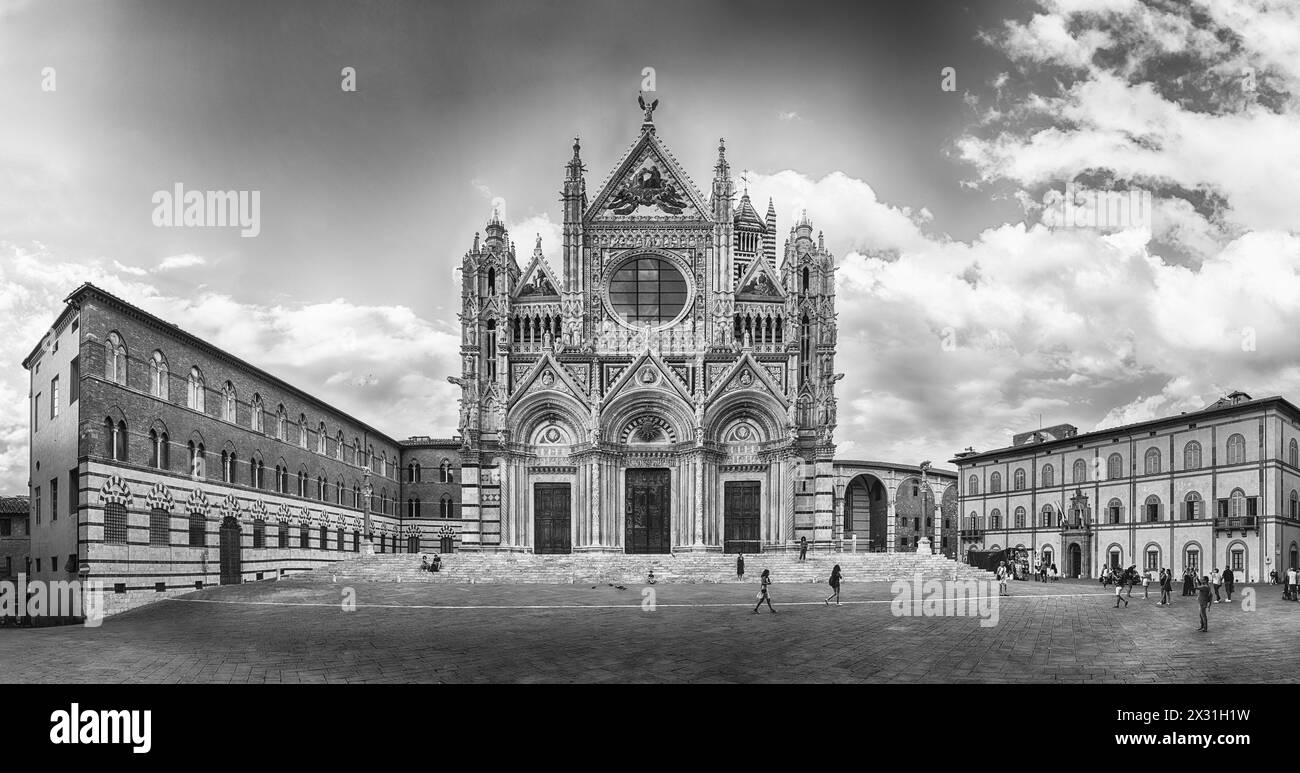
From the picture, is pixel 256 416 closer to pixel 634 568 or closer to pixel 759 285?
pixel 634 568

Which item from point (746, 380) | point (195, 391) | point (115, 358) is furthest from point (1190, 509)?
point (115, 358)

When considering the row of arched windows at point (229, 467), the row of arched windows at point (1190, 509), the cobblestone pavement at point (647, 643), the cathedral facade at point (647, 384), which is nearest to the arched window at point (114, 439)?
the row of arched windows at point (229, 467)

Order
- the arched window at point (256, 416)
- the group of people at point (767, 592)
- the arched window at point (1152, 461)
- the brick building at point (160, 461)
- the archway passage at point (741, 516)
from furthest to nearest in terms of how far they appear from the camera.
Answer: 1. the arched window at point (1152, 461)
2. the archway passage at point (741, 516)
3. the arched window at point (256, 416)
4. the brick building at point (160, 461)
5. the group of people at point (767, 592)

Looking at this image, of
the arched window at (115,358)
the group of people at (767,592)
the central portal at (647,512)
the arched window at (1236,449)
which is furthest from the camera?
the central portal at (647,512)

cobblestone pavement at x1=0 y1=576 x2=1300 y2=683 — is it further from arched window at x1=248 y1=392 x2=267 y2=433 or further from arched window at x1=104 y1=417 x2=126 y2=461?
arched window at x1=248 y1=392 x2=267 y2=433

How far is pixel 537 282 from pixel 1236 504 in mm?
40533

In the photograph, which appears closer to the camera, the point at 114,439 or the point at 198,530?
the point at 114,439

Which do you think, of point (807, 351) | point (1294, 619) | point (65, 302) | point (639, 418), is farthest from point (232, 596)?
point (1294, 619)

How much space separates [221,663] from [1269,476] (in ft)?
170

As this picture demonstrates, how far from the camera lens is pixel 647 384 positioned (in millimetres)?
51594

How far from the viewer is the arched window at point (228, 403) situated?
136ft

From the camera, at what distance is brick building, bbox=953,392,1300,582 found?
49500 mm

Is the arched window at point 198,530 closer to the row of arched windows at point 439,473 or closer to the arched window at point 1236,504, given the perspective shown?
the row of arched windows at point 439,473

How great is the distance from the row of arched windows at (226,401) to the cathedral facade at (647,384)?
8.73 meters
